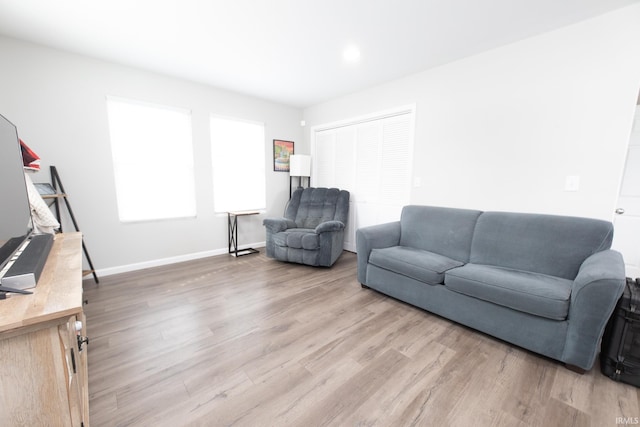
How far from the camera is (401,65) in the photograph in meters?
2.84

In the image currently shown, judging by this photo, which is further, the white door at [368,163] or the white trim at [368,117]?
the white door at [368,163]

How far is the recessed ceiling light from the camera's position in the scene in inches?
97.3

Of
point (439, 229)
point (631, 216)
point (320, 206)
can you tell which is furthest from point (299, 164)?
point (631, 216)

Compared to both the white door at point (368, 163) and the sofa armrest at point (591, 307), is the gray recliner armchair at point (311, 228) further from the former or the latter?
the sofa armrest at point (591, 307)

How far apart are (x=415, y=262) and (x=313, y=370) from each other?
4.14 feet

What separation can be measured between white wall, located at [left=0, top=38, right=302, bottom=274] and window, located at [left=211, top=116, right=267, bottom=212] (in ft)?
0.32

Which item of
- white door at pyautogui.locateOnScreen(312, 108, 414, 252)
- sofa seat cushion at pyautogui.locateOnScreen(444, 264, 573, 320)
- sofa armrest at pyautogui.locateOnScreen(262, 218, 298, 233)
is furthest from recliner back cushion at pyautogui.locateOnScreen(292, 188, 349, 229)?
sofa seat cushion at pyautogui.locateOnScreen(444, 264, 573, 320)

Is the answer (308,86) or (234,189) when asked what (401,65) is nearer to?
(308,86)

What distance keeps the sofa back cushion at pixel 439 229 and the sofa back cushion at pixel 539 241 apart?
0.28 feet

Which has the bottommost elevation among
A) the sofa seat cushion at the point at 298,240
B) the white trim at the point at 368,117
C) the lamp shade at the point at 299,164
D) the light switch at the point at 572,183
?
the sofa seat cushion at the point at 298,240

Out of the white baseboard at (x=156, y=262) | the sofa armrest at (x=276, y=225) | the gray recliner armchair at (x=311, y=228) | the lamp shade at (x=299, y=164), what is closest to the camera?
the white baseboard at (x=156, y=262)

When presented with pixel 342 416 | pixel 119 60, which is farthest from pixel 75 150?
pixel 342 416

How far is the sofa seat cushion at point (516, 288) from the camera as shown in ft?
5.32

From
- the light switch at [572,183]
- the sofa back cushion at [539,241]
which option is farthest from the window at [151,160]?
the light switch at [572,183]
